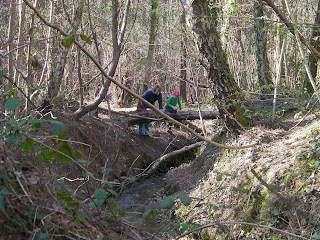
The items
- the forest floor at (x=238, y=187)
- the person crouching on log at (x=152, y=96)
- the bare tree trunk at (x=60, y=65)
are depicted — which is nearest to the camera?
the forest floor at (x=238, y=187)

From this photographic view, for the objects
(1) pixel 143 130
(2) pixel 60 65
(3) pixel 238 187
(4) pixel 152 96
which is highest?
(2) pixel 60 65

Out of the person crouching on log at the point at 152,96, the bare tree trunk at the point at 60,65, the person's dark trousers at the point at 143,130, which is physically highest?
the bare tree trunk at the point at 60,65

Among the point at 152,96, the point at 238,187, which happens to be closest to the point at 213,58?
the point at 238,187

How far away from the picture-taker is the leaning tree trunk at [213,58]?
684cm

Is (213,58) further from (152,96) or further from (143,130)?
(143,130)

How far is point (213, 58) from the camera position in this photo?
691 cm

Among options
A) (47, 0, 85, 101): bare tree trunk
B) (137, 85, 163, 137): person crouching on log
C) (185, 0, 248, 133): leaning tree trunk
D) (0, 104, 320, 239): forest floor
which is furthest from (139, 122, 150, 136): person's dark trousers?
(185, 0, 248, 133): leaning tree trunk

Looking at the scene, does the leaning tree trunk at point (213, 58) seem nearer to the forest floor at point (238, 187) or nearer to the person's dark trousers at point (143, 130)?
the forest floor at point (238, 187)

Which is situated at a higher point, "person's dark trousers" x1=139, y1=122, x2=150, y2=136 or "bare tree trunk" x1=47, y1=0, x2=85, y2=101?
"bare tree trunk" x1=47, y1=0, x2=85, y2=101

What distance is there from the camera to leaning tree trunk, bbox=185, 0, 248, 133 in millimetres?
6844

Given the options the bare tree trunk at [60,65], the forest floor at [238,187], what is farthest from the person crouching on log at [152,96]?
the bare tree trunk at [60,65]

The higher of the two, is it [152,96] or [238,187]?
[152,96]

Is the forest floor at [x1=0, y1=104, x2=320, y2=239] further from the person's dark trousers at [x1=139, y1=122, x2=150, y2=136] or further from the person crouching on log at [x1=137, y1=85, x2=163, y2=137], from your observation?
the person's dark trousers at [x1=139, y1=122, x2=150, y2=136]

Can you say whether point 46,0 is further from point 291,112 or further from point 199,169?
point 291,112
